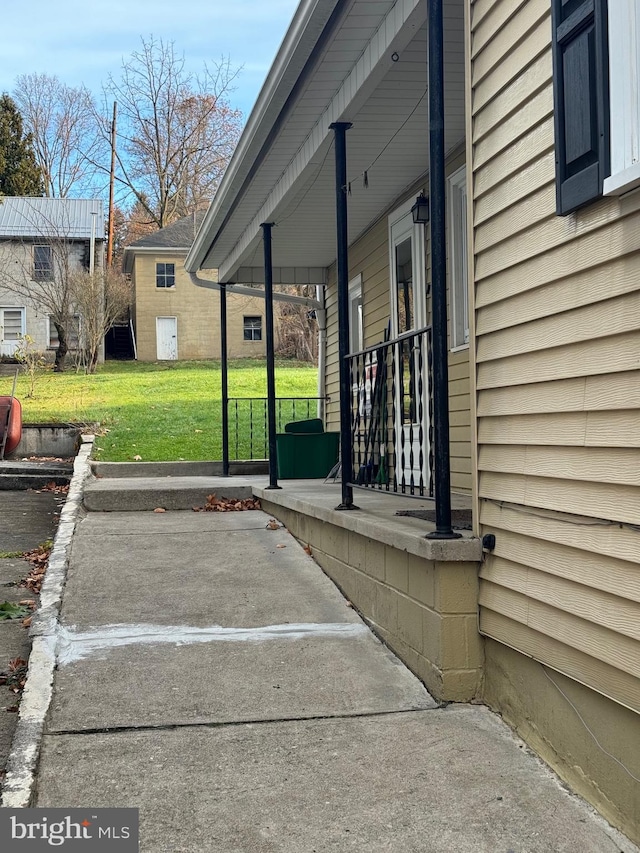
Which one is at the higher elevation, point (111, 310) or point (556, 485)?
point (111, 310)

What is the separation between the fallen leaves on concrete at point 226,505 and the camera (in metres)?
8.52

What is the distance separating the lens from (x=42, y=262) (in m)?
29.9

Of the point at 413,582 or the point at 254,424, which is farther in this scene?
the point at 254,424

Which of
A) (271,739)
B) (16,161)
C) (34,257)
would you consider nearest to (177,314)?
(34,257)

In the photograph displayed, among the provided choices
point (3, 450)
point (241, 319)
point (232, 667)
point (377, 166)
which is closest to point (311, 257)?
point (377, 166)

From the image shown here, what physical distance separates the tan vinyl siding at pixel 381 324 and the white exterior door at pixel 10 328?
20.3 m

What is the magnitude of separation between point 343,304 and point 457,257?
1519 mm

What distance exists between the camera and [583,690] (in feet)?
9.91

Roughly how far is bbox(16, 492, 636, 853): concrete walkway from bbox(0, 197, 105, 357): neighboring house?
2535 centimetres

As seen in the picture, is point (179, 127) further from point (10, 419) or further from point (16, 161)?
point (10, 419)

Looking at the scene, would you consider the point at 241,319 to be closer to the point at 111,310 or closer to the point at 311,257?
the point at 111,310

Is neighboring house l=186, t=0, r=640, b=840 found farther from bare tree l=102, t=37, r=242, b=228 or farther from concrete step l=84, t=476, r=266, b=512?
bare tree l=102, t=37, r=242, b=228

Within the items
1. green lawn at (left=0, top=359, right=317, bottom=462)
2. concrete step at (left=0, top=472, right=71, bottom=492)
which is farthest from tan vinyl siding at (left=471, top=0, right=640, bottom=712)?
concrete step at (left=0, top=472, right=71, bottom=492)

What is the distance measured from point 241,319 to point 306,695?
91.8 ft
